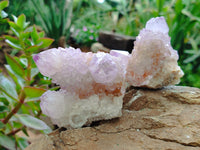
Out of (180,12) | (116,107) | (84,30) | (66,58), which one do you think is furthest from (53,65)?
(84,30)

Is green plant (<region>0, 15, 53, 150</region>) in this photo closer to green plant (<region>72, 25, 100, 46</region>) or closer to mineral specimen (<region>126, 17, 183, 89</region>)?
mineral specimen (<region>126, 17, 183, 89</region>)

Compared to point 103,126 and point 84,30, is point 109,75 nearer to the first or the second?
point 103,126

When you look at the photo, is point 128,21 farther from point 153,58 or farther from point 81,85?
point 81,85

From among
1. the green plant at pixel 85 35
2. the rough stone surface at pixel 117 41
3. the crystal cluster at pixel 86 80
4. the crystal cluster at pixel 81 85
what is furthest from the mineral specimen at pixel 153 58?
the green plant at pixel 85 35

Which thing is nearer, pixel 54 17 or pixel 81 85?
pixel 81 85

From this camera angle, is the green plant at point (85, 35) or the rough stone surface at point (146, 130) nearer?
the rough stone surface at point (146, 130)

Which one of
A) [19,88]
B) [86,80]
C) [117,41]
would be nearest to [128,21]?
[117,41]

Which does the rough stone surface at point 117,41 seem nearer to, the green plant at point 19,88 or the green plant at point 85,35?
the green plant at point 85,35
